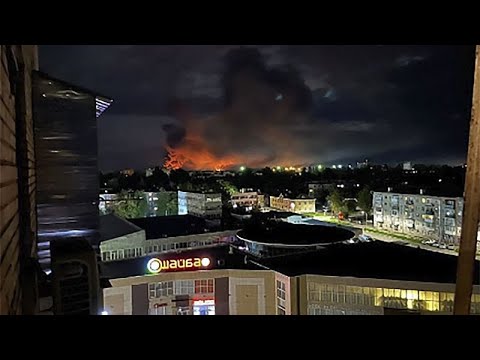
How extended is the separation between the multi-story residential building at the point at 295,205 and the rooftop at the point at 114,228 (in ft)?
69.5

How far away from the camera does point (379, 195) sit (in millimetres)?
27719

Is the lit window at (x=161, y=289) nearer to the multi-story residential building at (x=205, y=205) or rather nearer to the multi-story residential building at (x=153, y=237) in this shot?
the multi-story residential building at (x=153, y=237)

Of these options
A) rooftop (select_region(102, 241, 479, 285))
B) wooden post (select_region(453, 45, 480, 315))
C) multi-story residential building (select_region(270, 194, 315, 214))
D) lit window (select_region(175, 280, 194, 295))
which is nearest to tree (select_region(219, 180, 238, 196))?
multi-story residential building (select_region(270, 194, 315, 214))

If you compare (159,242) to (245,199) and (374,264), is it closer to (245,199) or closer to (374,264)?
(374,264)

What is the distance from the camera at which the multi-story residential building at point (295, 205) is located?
3662 cm

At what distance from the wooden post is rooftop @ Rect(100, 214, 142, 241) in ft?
45.7

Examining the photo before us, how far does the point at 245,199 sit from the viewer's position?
38375mm

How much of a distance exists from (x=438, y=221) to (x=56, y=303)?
23.7 m

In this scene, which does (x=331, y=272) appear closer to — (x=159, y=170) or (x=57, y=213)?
(x=57, y=213)

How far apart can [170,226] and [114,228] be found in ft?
11.4
